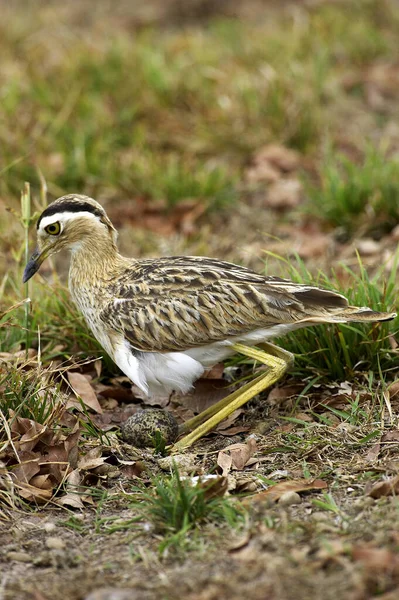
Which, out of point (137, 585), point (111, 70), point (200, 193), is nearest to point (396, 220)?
point (200, 193)

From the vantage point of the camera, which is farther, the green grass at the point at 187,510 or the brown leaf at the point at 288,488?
the brown leaf at the point at 288,488

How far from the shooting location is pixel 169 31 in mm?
12273

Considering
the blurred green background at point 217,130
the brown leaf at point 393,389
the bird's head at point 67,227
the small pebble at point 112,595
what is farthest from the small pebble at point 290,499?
the blurred green background at point 217,130

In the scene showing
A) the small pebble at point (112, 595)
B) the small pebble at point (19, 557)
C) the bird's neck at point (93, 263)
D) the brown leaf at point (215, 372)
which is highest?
the bird's neck at point (93, 263)

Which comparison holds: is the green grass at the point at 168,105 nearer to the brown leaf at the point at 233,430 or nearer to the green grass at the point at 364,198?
the green grass at the point at 364,198

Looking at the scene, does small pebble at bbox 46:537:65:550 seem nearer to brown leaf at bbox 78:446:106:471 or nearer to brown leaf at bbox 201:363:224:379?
brown leaf at bbox 78:446:106:471

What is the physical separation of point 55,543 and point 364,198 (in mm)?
4492

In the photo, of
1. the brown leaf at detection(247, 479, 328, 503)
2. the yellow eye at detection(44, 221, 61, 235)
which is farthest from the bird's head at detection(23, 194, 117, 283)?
the brown leaf at detection(247, 479, 328, 503)

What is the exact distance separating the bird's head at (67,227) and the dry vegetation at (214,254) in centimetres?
16

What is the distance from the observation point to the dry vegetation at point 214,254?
3.96m

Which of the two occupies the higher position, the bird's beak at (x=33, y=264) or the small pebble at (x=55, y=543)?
the bird's beak at (x=33, y=264)

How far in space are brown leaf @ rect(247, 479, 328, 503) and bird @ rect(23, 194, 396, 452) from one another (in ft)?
2.86

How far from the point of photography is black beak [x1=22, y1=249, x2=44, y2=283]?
5.67 meters

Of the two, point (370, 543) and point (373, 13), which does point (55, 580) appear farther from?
point (373, 13)
